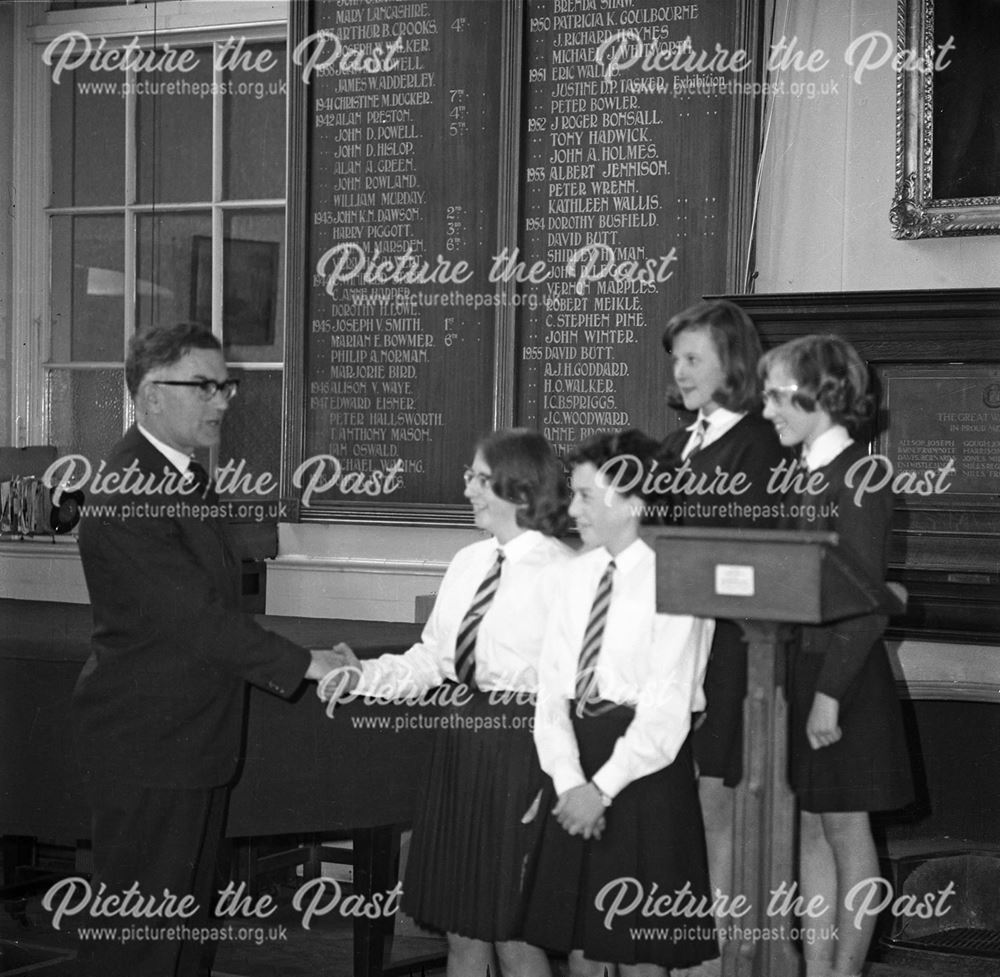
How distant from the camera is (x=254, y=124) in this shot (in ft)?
17.2

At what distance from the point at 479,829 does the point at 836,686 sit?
716 mm

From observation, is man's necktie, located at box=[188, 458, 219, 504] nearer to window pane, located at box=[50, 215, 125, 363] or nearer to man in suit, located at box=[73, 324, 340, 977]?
man in suit, located at box=[73, 324, 340, 977]

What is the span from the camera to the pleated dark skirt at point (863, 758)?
8.91ft

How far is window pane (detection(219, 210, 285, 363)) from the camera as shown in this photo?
5.24 metres

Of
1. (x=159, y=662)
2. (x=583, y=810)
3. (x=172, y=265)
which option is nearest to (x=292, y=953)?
(x=159, y=662)

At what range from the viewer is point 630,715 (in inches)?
96.1

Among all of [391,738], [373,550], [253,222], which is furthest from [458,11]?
[391,738]

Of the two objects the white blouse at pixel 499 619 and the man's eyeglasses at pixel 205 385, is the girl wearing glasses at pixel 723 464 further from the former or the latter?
the man's eyeglasses at pixel 205 385

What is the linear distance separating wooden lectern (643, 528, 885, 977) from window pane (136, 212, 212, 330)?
3588 millimetres

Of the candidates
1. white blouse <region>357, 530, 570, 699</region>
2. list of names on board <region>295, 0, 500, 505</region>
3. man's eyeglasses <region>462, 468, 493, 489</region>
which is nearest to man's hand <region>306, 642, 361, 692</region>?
white blouse <region>357, 530, 570, 699</region>

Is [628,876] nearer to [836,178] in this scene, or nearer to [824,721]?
[824,721]

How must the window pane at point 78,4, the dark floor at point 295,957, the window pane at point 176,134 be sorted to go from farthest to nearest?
the window pane at point 78,4, the window pane at point 176,134, the dark floor at point 295,957

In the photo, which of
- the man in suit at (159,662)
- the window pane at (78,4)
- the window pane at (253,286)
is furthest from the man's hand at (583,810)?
the window pane at (78,4)

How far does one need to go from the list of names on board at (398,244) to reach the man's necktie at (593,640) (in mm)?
2305
